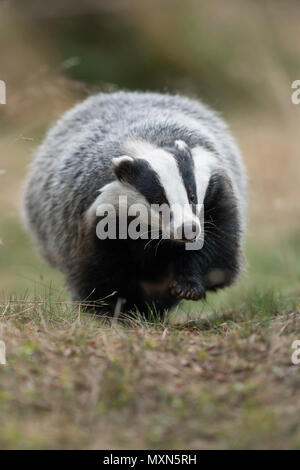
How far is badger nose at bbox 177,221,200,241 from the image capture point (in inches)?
129

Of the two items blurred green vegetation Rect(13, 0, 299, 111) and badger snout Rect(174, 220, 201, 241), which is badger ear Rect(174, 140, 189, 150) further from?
blurred green vegetation Rect(13, 0, 299, 111)

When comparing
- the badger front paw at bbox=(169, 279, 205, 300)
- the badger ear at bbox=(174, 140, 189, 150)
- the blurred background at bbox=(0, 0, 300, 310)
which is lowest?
the badger front paw at bbox=(169, 279, 205, 300)

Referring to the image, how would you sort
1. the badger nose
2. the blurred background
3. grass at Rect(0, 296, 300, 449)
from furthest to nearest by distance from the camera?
the blurred background < the badger nose < grass at Rect(0, 296, 300, 449)

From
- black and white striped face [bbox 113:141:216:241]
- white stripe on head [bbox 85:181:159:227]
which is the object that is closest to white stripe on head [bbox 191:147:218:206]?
black and white striped face [bbox 113:141:216:241]

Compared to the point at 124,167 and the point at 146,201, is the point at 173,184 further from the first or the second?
the point at 124,167

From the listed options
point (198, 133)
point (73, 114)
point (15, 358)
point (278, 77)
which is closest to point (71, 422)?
point (15, 358)

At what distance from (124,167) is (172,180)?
320 millimetres

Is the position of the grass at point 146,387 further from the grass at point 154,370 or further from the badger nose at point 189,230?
the badger nose at point 189,230

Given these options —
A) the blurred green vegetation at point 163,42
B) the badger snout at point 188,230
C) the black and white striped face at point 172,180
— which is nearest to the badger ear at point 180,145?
the black and white striped face at point 172,180

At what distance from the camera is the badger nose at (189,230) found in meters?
3.27

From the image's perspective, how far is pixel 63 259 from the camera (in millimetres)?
4488

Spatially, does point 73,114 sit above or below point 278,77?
below

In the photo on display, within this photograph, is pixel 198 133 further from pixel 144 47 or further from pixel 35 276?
pixel 144 47
